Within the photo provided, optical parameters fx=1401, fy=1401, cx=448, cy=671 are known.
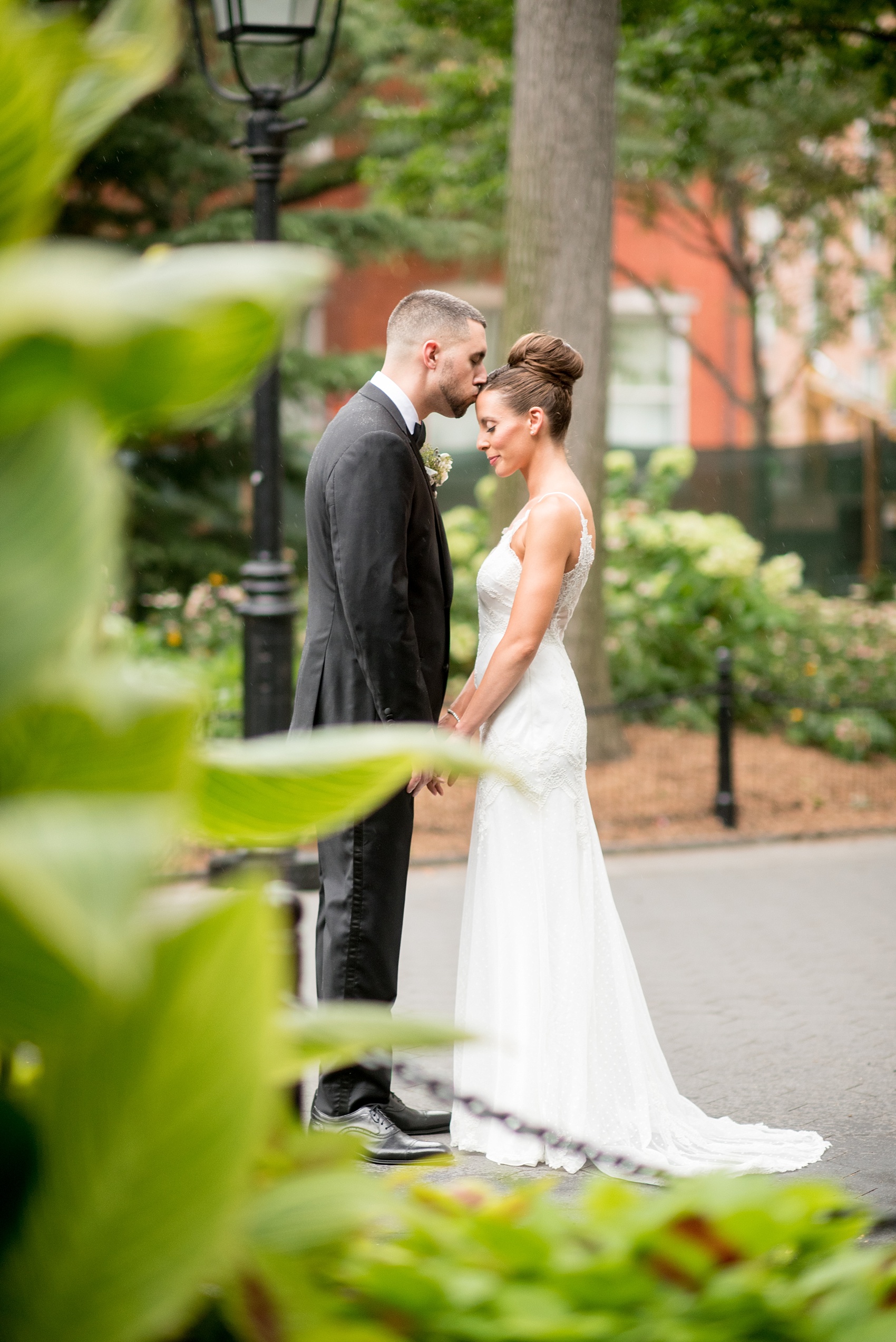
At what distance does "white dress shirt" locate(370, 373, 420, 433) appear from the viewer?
403 cm

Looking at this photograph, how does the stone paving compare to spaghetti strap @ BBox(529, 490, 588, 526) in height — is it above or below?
below

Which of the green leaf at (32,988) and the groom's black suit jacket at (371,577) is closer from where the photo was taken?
the green leaf at (32,988)

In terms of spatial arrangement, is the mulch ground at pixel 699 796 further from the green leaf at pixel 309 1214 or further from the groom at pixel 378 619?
the green leaf at pixel 309 1214

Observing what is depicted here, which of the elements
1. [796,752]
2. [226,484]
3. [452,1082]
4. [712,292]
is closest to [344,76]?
[226,484]

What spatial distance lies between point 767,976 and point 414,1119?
259cm

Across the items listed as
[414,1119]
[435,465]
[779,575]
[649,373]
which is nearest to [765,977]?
[414,1119]

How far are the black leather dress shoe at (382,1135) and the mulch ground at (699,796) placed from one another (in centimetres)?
455

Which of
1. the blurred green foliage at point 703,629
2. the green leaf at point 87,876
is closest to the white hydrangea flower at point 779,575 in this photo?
the blurred green foliage at point 703,629

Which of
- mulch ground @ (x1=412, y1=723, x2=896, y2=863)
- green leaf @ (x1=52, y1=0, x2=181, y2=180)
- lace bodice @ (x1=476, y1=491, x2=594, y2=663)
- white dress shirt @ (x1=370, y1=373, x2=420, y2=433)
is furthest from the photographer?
mulch ground @ (x1=412, y1=723, x2=896, y2=863)

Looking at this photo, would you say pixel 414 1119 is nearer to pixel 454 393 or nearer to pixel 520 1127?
pixel 454 393

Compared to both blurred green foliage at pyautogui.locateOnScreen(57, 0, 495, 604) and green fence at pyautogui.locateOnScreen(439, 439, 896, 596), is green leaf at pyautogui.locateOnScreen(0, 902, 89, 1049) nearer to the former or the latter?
blurred green foliage at pyautogui.locateOnScreen(57, 0, 495, 604)

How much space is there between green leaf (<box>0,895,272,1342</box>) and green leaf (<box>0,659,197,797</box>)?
0.09m

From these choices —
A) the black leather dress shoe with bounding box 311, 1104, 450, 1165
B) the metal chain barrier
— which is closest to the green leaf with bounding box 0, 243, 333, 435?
the metal chain barrier

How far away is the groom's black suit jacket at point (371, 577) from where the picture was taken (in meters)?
3.86
